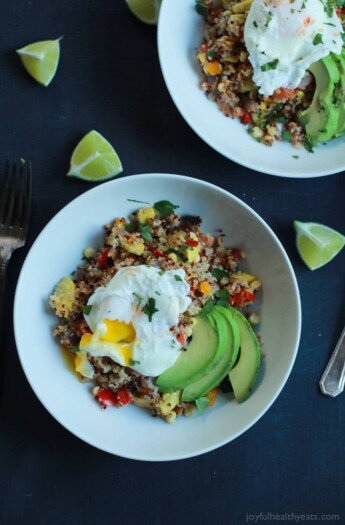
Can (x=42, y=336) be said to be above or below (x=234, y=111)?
below

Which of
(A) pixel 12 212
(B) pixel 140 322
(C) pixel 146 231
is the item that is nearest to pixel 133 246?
(C) pixel 146 231

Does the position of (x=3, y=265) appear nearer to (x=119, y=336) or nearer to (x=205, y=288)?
(x=119, y=336)

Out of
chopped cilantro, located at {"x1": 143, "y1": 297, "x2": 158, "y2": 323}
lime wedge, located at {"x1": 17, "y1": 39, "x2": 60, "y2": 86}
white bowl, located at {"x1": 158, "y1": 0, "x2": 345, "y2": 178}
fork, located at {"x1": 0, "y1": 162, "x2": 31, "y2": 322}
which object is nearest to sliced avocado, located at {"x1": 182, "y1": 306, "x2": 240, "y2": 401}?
chopped cilantro, located at {"x1": 143, "y1": 297, "x2": 158, "y2": 323}

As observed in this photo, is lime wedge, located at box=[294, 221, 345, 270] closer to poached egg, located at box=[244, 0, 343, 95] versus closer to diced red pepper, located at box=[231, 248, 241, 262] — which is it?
diced red pepper, located at box=[231, 248, 241, 262]

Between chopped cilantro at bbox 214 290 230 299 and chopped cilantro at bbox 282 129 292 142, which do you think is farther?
chopped cilantro at bbox 282 129 292 142

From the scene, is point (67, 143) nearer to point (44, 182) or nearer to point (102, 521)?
point (44, 182)

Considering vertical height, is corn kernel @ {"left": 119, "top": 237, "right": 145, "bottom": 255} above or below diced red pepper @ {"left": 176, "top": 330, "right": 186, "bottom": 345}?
above

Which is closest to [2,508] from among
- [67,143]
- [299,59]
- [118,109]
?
[67,143]
